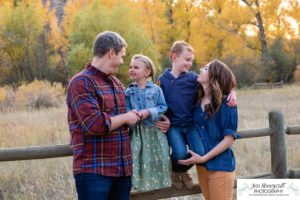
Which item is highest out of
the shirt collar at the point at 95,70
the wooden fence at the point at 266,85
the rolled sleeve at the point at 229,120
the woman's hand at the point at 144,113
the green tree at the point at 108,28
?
the green tree at the point at 108,28

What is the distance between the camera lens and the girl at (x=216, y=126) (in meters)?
3.39

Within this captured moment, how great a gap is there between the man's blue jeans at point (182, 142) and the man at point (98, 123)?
639 millimetres

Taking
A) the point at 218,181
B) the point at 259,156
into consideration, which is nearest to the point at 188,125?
the point at 218,181

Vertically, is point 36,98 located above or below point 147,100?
below

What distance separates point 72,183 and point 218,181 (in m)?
2.56

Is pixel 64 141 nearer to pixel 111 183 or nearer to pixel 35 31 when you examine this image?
pixel 111 183

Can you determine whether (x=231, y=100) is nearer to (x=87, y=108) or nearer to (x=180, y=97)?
(x=180, y=97)

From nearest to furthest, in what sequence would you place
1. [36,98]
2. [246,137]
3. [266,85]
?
[246,137] → [36,98] → [266,85]

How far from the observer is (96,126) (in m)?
2.66

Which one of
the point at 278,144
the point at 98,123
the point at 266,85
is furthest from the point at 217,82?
the point at 266,85

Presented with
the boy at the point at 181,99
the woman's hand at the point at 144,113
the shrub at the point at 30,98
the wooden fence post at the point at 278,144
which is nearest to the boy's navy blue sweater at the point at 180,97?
the boy at the point at 181,99

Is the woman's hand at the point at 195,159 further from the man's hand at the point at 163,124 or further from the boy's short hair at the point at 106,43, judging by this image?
the boy's short hair at the point at 106,43

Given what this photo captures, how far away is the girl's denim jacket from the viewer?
10.7 feet

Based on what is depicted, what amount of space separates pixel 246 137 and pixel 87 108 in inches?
84.3
